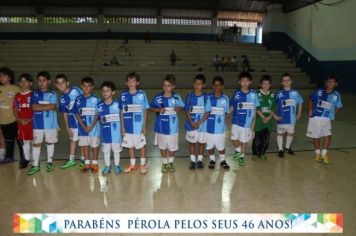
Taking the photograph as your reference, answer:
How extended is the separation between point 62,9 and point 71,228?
2313 centimetres

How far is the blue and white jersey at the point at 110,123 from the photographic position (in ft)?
13.9

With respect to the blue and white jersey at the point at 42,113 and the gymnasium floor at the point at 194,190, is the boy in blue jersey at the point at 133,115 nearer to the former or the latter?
the gymnasium floor at the point at 194,190

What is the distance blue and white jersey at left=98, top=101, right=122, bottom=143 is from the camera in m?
4.25

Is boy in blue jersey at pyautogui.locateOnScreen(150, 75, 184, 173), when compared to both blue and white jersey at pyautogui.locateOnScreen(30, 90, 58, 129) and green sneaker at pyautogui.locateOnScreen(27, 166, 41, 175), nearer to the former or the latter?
blue and white jersey at pyautogui.locateOnScreen(30, 90, 58, 129)

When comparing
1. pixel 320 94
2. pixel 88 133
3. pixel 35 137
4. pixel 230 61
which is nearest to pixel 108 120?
pixel 88 133

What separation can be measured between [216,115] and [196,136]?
0.42m

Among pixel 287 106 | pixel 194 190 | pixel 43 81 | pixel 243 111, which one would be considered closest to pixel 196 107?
pixel 243 111

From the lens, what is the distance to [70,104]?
174 inches

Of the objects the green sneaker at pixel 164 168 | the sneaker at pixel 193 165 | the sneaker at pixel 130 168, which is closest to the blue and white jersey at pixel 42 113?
the sneaker at pixel 130 168

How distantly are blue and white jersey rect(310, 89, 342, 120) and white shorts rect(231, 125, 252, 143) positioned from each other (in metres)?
1.21

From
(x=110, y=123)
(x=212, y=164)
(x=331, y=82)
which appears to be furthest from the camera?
(x=331, y=82)

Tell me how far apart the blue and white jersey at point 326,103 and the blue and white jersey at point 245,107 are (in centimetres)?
103

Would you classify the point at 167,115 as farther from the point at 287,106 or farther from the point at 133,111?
the point at 287,106

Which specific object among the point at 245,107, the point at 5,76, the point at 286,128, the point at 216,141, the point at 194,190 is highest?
the point at 5,76
